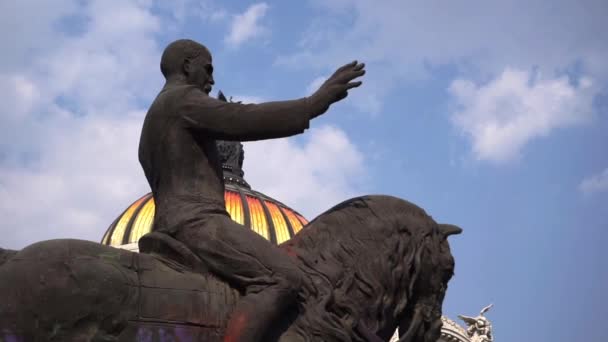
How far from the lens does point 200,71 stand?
731cm

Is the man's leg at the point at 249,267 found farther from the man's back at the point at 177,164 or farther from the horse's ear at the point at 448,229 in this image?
the horse's ear at the point at 448,229

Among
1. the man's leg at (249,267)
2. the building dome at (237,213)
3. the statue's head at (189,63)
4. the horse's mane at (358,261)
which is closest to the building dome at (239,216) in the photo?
the building dome at (237,213)

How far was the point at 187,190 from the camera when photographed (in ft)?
22.4

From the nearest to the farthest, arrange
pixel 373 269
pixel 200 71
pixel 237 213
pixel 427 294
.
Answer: pixel 373 269 < pixel 427 294 < pixel 200 71 < pixel 237 213

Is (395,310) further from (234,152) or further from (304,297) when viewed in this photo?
(234,152)

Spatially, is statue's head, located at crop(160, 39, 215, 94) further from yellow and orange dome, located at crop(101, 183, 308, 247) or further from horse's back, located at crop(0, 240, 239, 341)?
yellow and orange dome, located at crop(101, 183, 308, 247)

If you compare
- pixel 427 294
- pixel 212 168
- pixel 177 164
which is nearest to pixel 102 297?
pixel 177 164

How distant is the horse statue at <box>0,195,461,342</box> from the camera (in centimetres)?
604

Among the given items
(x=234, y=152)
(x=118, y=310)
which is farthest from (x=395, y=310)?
(x=234, y=152)

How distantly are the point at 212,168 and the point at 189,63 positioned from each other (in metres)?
0.88

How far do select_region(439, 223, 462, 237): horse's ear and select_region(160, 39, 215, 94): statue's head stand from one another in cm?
210

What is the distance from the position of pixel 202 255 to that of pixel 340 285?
3.34 feet

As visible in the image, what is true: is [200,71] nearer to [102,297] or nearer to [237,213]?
[102,297]

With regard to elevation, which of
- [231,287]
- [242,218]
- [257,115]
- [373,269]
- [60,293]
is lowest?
[60,293]
